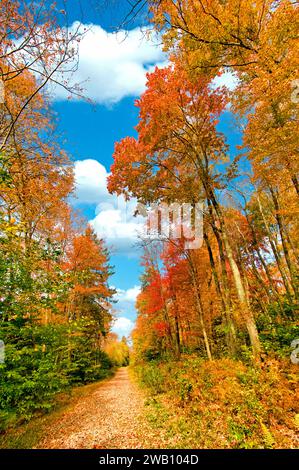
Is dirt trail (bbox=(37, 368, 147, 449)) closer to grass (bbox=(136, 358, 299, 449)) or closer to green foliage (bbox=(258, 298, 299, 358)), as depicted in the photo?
grass (bbox=(136, 358, 299, 449))

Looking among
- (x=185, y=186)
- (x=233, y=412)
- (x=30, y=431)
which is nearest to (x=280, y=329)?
(x=233, y=412)

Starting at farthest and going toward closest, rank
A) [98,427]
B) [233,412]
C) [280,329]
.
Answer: [280,329] < [98,427] < [233,412]

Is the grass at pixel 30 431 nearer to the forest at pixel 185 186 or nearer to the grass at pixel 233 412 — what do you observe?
the forest at pixel 185 186

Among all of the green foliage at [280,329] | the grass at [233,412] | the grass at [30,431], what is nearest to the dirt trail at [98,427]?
the grass at [30,431]

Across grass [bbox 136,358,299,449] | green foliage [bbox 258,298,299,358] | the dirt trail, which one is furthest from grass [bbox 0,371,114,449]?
green foliage [bbox 258,298,299,358]

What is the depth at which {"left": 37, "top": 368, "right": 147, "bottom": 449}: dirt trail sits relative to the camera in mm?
5273

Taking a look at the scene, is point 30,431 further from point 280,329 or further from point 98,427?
point 280,329

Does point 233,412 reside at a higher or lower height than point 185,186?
lower

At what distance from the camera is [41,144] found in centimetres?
721

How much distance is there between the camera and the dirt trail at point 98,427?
527 cm

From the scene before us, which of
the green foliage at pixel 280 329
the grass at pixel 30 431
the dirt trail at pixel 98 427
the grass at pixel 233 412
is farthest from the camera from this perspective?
the green foliage at pixel 280 329

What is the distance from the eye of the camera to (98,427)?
648 centimetres
